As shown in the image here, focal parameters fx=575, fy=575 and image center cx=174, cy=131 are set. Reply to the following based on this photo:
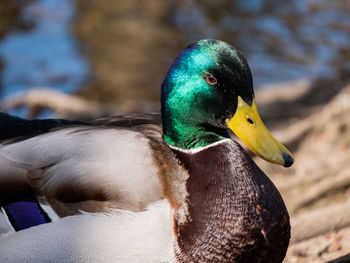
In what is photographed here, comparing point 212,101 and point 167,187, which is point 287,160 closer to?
point 212,101

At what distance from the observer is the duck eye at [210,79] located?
293 cm

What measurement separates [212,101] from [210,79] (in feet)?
0.38

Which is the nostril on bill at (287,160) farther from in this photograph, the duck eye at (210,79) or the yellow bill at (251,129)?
the duck eye at (210,79)

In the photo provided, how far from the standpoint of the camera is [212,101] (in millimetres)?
2969

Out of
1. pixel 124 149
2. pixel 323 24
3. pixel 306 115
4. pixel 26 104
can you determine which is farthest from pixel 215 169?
pixel 323 24

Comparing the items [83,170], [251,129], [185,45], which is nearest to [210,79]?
[251,129]

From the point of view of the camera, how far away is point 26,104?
6883 mm

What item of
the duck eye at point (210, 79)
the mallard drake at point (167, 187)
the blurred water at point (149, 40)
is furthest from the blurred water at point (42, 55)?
the duck eye at point (210, 79)

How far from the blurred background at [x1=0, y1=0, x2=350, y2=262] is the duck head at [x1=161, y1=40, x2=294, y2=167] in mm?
1336

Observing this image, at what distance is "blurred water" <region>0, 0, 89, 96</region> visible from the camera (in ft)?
27.9

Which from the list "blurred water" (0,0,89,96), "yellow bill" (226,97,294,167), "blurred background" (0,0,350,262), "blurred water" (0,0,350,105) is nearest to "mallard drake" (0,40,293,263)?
"yellow bill" (226,97,294,167)

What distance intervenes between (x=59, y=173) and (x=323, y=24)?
26.4ft

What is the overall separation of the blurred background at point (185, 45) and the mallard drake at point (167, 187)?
1.31 m

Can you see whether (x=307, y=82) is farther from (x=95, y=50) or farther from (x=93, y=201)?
(x=93, y=201)
